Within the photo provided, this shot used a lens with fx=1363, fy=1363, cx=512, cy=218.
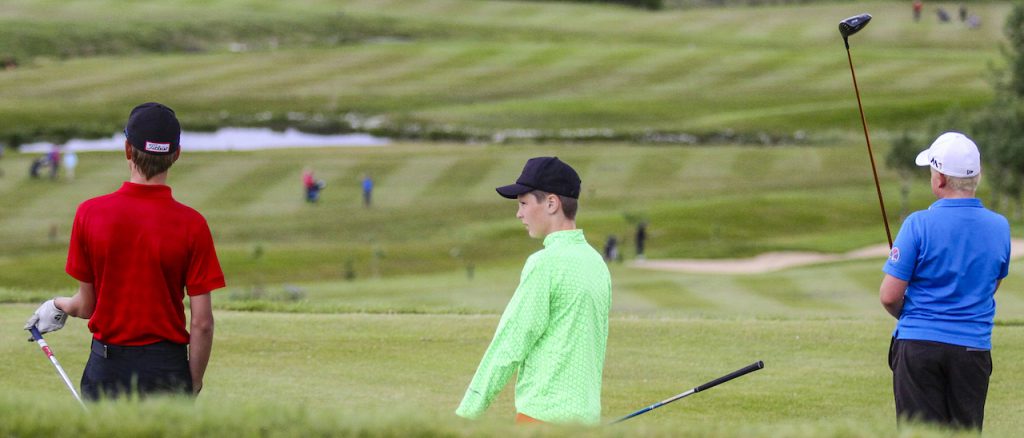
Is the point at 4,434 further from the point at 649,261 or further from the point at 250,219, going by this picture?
the point at 250,219

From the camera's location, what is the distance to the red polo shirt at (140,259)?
593 cm

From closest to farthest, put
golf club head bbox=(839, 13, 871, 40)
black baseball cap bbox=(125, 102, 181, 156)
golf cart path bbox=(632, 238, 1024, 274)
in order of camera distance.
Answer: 1. black baseball cap bbox=(125, 102, 181, 156)
2. golf club head bbox=(839, 13, 871, 40)
3. golf cart path bbox=(632, 238, 1024, 274)

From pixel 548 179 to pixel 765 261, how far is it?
27811 mm

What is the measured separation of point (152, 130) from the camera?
19.7 ft

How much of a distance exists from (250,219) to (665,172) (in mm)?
17056

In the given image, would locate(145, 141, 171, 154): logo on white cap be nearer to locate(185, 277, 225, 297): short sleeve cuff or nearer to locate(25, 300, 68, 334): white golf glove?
locate(185, 277, 225, 297): short sleeve cuff

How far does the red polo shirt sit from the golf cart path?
83.3ft

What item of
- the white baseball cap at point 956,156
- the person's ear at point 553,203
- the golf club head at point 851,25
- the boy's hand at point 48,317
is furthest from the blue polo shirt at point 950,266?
the boy's hand at point 48,317

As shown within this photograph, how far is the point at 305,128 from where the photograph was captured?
67938 millimetres

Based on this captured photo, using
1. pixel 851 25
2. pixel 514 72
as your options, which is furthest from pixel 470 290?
pixel 514 72

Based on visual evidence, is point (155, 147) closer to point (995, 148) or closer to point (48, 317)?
point (48, 317)

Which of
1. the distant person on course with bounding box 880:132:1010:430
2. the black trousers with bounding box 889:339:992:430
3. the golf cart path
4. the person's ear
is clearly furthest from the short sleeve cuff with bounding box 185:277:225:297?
the golf cart path

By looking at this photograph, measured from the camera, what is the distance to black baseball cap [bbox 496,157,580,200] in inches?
236

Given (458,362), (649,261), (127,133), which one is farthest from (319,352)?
(649,261)
